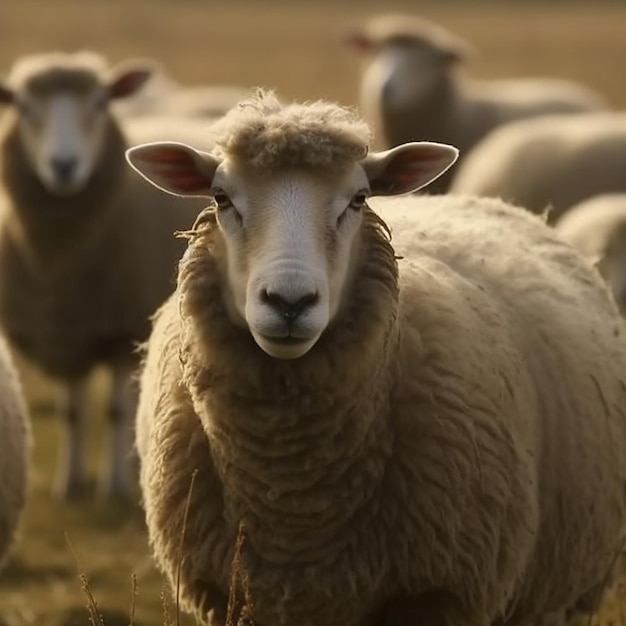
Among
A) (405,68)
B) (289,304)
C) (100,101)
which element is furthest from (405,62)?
(289,304)

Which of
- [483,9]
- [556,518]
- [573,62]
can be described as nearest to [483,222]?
[556,518]

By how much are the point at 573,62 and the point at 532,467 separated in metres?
26.1

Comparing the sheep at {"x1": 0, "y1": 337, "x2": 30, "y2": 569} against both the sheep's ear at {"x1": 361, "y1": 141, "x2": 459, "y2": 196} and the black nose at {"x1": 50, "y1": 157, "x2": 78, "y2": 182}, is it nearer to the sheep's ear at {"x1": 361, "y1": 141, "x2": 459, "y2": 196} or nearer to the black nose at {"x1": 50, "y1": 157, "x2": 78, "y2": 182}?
the sheep's ear at {"x1": 361, "y1": 141, "x2": 459, "y2": 196}

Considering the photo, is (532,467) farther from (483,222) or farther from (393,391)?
(483,222)

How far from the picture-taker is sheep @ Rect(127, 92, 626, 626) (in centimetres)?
407

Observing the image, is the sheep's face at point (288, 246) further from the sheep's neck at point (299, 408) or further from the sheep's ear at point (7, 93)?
the sheep's ear at point (7, 93)

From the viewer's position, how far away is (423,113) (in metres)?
13.0

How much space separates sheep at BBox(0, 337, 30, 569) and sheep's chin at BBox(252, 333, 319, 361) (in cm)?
171

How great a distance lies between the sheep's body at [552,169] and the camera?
32.2 ft

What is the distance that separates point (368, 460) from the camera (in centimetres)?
424

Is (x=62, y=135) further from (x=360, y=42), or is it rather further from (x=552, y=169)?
(x=360, y=42)

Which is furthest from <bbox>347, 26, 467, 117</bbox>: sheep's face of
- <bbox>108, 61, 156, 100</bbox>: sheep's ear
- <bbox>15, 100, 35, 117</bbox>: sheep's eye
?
<bbox>15, 100, 35, 117</bbox>: sheep's eye

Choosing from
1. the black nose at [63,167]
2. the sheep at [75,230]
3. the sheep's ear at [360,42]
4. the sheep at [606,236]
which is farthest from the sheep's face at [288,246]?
the sheep's ear at [360,42]

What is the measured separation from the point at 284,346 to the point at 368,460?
505 millimetres
